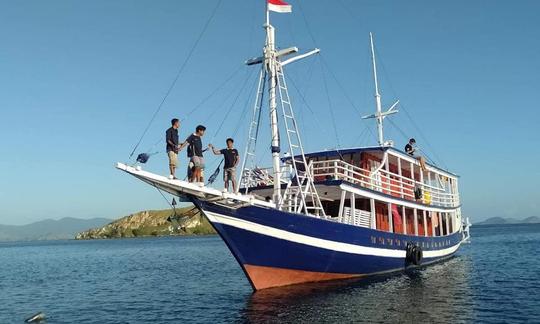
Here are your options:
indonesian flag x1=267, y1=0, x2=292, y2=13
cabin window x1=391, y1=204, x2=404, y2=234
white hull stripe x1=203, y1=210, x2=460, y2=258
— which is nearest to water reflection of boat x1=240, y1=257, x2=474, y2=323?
white hull stripe x1=203, y1=210, x2=460, y2=258

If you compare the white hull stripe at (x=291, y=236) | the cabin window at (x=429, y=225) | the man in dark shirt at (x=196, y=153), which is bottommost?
the white hull stripe at (x=291, y=236)

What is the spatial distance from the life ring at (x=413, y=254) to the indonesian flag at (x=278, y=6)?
1428 cm

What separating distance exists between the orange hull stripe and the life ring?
7.29 meters

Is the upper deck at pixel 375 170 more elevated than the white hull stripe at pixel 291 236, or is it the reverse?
the upper deck at pixel 375 170

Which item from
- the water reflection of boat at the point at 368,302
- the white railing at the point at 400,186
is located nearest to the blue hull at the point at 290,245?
the water reflection of boat at the point at 368,302

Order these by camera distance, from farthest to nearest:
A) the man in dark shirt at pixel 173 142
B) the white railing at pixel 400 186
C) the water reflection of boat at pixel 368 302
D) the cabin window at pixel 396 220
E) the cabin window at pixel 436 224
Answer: the cabin window at pixel 436 224, the cabin window at pixel 396 220, the white railing at pixel 400 186, the man in dark shirt at pixel 173 142, the water reflection of boat at pixel 368 302

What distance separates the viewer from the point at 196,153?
58.3 feet

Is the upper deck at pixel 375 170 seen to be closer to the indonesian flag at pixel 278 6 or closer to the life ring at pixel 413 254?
the life ring at pixel 413 254

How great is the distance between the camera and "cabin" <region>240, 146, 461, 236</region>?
76.5 ft

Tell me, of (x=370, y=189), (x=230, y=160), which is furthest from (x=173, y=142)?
(x=370, y=189)

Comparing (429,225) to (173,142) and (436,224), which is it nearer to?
(436,224)

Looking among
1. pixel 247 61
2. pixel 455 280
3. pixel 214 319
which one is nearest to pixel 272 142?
pixel 247 61

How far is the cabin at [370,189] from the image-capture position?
23328mm

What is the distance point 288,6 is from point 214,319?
13541 mm
